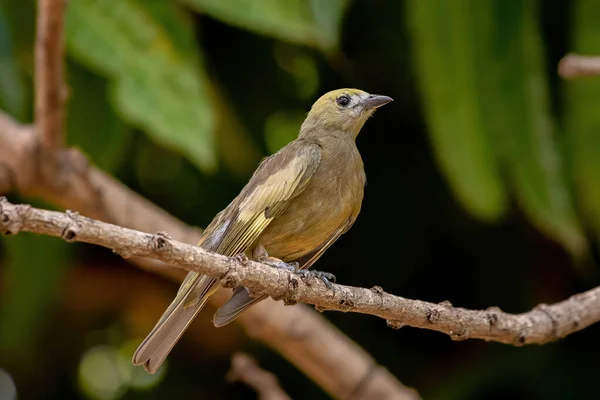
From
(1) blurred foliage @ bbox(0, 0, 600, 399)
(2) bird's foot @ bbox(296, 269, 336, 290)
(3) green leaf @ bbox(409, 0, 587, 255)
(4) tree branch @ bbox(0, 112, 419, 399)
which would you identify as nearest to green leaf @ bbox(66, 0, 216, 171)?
(1) blurred foliage @ bbox(0, 0, 600, 399)

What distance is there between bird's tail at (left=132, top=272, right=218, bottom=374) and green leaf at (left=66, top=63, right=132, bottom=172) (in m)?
1.48

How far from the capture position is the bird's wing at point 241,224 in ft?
8.26

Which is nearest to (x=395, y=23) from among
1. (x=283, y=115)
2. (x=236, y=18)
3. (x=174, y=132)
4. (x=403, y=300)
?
(x=283, y=115)

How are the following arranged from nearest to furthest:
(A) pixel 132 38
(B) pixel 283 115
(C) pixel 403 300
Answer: (C) pixel 403 300 < (A) pixel 132 38 < (B) pixel 283 115

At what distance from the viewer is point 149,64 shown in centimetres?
344

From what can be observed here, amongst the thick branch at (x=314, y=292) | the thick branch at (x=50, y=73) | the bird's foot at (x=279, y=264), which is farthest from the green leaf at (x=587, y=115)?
the thick branch at (x=50, y=73)

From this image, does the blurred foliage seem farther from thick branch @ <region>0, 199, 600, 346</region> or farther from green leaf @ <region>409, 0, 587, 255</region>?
thick branch @ <region>0, 199, 600, 346</region>

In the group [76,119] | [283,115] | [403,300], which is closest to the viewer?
[403,300]

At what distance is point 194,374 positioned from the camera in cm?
469

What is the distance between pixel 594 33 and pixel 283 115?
1526 mm

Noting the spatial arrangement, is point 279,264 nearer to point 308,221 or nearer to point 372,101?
point 308,221

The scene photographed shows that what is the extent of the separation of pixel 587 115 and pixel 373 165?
→ 3.69 ft

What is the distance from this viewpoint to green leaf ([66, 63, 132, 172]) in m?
3.91

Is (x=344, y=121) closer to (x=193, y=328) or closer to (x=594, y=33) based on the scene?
(x=594, y=33)
